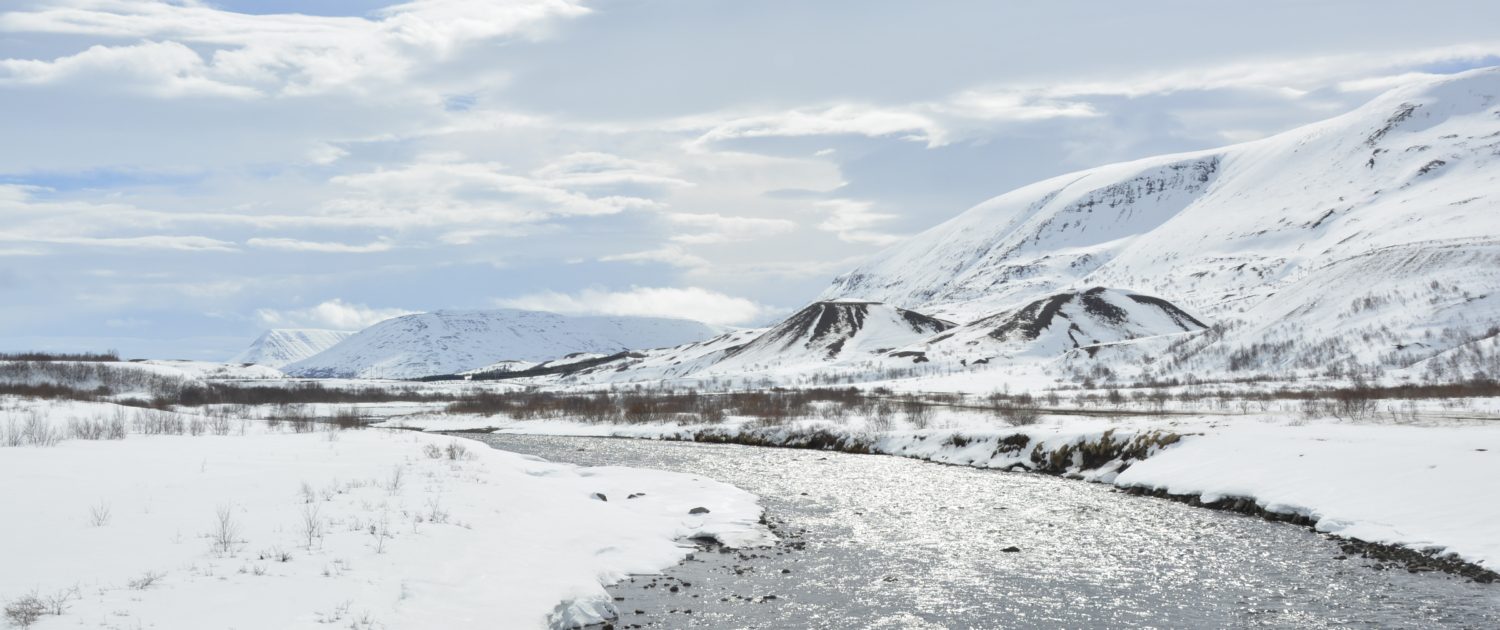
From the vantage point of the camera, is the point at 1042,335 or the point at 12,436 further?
the point at 1042,335

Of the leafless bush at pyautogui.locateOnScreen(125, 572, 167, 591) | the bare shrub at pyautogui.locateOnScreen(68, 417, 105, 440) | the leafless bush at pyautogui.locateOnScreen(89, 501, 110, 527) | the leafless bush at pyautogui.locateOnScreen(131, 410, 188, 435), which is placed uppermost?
the bare shrub at pyautogui.locateOnScreen(68, 417, 105, 440)

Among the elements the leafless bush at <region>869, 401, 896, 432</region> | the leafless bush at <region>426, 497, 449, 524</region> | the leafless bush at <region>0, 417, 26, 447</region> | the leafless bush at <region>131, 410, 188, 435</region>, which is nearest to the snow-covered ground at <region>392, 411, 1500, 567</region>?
the leafless bush at <region>869, 401, 896, 432</region>

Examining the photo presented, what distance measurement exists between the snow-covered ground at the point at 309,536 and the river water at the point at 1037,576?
2.16 m

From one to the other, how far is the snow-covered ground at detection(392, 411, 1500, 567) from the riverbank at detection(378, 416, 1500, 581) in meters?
0.05

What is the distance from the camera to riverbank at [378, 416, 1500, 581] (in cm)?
2517

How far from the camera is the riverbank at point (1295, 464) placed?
25172 millimetres

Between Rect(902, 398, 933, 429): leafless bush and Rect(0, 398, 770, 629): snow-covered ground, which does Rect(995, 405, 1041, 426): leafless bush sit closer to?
Rect(902, 398, 933, 429): leafless bush

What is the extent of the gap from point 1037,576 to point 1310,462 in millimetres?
17264

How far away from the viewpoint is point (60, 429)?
1339 inches

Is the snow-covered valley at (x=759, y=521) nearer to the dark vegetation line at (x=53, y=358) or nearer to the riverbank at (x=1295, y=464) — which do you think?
the riverbank at (x=1295, y=464)

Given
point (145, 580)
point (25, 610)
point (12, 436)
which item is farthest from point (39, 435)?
point (25, 610)

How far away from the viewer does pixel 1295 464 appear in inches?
1336

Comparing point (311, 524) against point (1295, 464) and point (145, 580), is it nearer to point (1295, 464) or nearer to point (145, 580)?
point (145, 580)

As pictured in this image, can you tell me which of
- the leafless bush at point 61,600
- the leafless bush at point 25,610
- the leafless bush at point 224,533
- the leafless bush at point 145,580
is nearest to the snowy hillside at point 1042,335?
the leafless bush at point 224,533
